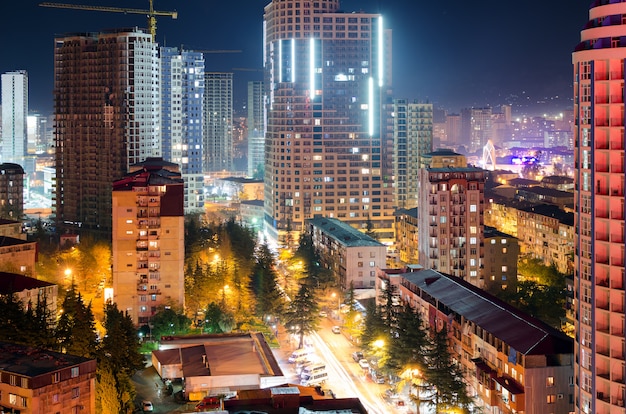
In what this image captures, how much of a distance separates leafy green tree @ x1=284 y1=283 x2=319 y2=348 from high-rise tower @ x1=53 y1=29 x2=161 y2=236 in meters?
20.9

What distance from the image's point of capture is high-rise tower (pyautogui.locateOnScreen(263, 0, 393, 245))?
52656 mm

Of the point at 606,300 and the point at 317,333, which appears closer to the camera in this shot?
the point at 606,300

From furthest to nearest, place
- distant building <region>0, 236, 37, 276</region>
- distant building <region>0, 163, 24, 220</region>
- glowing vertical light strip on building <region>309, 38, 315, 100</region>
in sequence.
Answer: distant building <region>0, 163, 24, 220</region> < glowing vertical light strip on building <region>309, 38, 315, 100</region> < distant building <region>0, 236, 37, 276</region>

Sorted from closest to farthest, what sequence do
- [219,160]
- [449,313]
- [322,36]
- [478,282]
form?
[449,313]
[478,282]
[322,36]
[219,160]

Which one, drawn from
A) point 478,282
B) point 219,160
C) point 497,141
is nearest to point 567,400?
point 478,282

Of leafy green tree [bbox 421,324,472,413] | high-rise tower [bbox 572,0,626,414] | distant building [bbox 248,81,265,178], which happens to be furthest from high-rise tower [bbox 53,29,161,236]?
distant building [bbox 248,81,265,178]

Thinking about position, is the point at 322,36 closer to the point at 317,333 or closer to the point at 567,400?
the point at 317,333

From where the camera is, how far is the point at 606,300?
18.2m

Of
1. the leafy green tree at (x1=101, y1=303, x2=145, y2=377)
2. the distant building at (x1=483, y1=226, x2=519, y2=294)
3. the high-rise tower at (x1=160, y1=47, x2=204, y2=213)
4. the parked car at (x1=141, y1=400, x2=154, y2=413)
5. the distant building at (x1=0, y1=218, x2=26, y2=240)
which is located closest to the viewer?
the leafy green tree at (x1=101, y1=303, x2=145, y2=377)

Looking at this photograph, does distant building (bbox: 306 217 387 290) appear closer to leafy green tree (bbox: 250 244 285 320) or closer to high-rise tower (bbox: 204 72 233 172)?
leafy green tree (bbox: 250 244 285 320)

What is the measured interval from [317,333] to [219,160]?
2790 inches

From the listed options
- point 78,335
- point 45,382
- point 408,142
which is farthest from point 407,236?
point 45,382

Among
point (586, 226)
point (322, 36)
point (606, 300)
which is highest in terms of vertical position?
point (322, 36)

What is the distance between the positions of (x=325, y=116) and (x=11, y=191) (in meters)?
19.9
